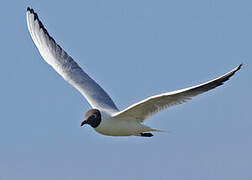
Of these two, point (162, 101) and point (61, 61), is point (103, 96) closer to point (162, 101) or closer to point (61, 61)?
point (61, 61)

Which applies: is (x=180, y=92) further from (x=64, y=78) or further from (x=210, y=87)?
(x=64, y=78)

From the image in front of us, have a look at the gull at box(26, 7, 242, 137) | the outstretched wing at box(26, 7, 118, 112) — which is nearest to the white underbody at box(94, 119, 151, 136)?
the gull at box(26, 7, 242, 137)

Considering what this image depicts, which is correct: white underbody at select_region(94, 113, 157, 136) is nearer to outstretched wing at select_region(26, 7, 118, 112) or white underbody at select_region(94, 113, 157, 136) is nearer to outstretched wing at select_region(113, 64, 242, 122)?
outstretched wing at select_region(113, 64, 242, 122)

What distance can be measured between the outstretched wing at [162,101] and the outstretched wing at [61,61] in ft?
5.94

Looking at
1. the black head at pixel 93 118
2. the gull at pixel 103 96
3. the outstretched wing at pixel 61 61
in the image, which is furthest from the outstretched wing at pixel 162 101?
the outstretched wing at pixel 61 61

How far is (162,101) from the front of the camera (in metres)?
10.3

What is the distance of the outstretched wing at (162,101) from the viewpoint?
9.85 m

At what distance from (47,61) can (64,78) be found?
627 mm

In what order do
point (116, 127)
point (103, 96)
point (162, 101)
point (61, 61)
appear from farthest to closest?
point (61, 61) → point (103, 96) → point (116, 127) → point (162, 101)

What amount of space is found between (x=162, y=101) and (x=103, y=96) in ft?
8.68

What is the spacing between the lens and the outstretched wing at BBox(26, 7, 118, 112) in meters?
13.0

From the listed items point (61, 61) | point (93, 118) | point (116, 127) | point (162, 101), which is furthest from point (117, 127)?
point (61, 61)

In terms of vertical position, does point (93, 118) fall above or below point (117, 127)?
above

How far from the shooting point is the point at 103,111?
11.3 m
